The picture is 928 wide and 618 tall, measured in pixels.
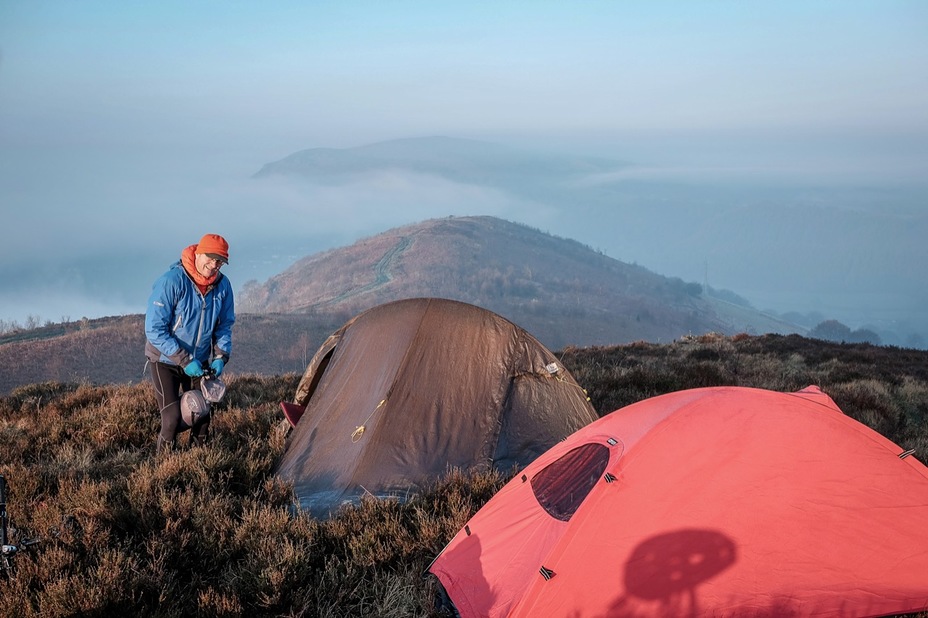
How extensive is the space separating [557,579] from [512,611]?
34 centimetres

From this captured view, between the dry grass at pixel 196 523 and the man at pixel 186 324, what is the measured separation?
70cm

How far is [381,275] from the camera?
114875 mm

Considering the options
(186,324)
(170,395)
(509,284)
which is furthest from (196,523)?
(509,284)

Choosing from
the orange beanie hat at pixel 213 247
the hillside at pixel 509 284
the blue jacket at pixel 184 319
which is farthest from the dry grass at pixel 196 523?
the hillside at pixel 509 284

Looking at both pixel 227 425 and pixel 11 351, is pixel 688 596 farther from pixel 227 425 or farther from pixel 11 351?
pixel 11 351

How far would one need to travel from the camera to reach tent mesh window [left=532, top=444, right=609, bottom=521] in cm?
456

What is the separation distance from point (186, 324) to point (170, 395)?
0.77 m

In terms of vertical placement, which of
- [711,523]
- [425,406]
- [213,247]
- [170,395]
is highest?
[213,247]

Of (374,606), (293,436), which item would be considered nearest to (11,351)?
(293,436)

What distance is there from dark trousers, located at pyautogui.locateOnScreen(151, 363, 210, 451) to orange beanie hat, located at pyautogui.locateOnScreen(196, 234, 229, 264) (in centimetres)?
125

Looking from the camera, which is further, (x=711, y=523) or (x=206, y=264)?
(x=206, y=264)

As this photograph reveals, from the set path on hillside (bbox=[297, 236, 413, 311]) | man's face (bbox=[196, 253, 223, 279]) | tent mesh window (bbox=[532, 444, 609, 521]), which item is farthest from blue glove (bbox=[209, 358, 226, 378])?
path on hillside (bbox=[297, 236, 413, 311])

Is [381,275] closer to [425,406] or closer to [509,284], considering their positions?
[509,284]

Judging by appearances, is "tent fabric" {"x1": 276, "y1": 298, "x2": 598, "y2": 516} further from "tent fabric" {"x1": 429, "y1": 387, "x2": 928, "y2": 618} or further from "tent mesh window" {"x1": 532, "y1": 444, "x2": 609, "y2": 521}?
"tent mesh window" {"x1": 532, "y1": 444, "x2": 609, "y2": 521}
